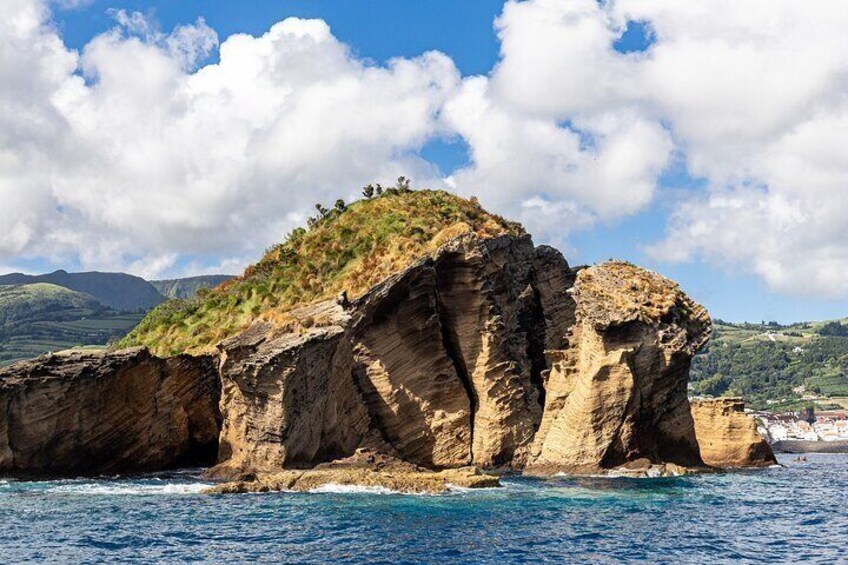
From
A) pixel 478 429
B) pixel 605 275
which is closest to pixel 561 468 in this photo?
pixel 478 429

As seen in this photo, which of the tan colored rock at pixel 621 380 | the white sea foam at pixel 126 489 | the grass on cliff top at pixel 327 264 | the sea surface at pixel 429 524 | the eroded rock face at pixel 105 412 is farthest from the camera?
the grass on cliff top at pixel 327 264

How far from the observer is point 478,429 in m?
69.6

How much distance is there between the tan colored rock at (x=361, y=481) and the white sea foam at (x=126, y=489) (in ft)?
8.22

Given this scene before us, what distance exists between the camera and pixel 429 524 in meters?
41.1

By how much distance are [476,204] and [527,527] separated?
176ft

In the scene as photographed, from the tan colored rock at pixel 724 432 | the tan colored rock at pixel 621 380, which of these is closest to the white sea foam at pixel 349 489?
the tan colored rock at pixel 621 380

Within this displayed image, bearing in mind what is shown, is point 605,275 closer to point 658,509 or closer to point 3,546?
point 658,509

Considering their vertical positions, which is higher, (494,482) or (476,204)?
(476,204)

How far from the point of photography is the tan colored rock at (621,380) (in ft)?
206

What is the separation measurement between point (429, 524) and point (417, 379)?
28381 millimetres

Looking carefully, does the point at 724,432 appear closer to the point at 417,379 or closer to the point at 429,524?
the point at 417,379

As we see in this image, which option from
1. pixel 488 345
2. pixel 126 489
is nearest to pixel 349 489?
pixel 126 489

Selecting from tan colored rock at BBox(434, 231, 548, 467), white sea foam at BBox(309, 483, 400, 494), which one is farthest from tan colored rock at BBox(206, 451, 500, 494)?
tan colored rock at BBox(434, 231, 548, 467)

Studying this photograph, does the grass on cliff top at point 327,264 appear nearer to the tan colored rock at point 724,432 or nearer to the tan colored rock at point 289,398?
the tan colored rock at point 289,398
